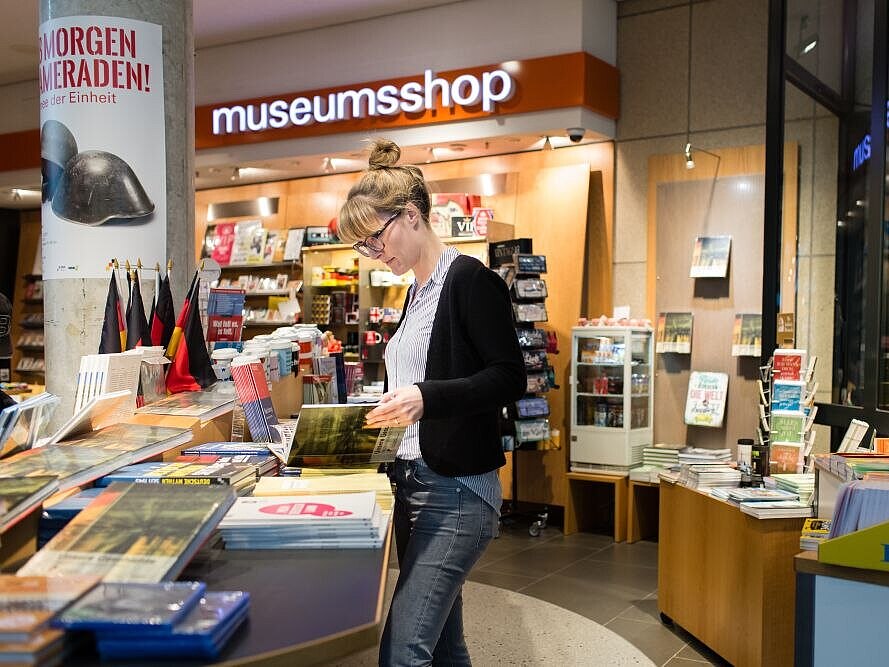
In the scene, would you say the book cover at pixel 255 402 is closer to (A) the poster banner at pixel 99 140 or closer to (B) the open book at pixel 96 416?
(B) the open book at pixel 96 416

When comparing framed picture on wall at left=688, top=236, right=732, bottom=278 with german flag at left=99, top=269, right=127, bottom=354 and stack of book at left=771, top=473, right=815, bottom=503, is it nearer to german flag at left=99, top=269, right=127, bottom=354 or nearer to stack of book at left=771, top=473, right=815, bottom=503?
stack of book at left=771, top=473, right=815, bottom=503

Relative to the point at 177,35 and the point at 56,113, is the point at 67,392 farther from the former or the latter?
the point at 177,35

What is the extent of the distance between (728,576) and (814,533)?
92 cm

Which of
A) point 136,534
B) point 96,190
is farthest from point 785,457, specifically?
point 136,534

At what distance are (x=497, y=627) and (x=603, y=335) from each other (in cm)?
285

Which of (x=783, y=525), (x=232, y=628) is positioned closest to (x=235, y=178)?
(x=783, y=525)

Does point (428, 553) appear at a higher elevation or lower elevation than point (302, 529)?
lower

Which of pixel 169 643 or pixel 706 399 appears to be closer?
pixel 169 643

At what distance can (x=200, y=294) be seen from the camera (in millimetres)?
3926

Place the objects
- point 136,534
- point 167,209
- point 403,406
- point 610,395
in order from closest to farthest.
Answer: point 136,534
point 403,406
point 167,209
point 610,395

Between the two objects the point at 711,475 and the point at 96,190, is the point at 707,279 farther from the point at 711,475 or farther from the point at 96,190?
the point at 96,190

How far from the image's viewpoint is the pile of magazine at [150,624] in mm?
1204

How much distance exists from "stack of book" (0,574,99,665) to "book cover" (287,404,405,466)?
1.03 meters

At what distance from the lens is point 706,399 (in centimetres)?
695
